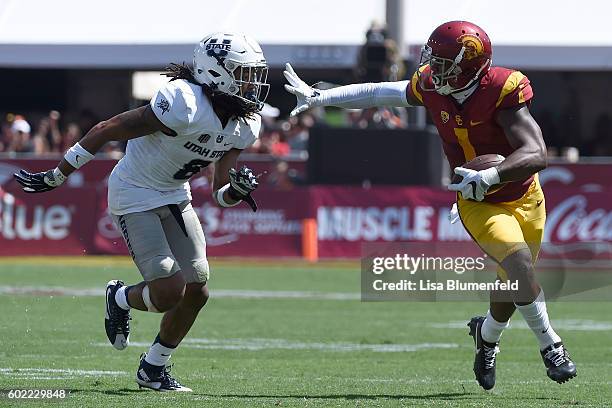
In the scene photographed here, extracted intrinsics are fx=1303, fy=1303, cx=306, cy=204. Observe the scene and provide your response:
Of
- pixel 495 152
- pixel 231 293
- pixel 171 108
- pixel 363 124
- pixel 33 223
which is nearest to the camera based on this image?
pixel 171 108

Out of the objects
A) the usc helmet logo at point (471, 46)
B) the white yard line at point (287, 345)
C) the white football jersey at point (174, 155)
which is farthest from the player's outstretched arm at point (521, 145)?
the white yard line at point (287, 345)

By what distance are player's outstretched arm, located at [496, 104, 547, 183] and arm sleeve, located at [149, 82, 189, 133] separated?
174cm

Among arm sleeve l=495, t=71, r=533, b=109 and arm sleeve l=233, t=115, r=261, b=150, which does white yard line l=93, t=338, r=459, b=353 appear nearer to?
arm sleeve l=233, t=115, r=261, b=150

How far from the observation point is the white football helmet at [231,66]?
24.2 ft

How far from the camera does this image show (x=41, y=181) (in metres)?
7.30

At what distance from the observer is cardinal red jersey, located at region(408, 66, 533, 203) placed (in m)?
7.27

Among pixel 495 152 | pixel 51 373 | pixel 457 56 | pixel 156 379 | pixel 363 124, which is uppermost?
pixel 457 56

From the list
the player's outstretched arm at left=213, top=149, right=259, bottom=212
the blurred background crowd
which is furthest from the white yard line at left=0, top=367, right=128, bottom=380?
the blurred background crowd

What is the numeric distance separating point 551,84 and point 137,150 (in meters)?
18.2

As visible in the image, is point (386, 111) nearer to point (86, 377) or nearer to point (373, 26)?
point (373, 26)

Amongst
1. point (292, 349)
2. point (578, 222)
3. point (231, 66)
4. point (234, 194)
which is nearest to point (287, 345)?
point (292, 349)

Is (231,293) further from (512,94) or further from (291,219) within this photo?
(512,94)

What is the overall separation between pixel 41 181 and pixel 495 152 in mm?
2578

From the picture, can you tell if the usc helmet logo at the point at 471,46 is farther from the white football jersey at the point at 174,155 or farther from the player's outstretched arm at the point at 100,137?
the player's outstretched arm at the point at 100,137
